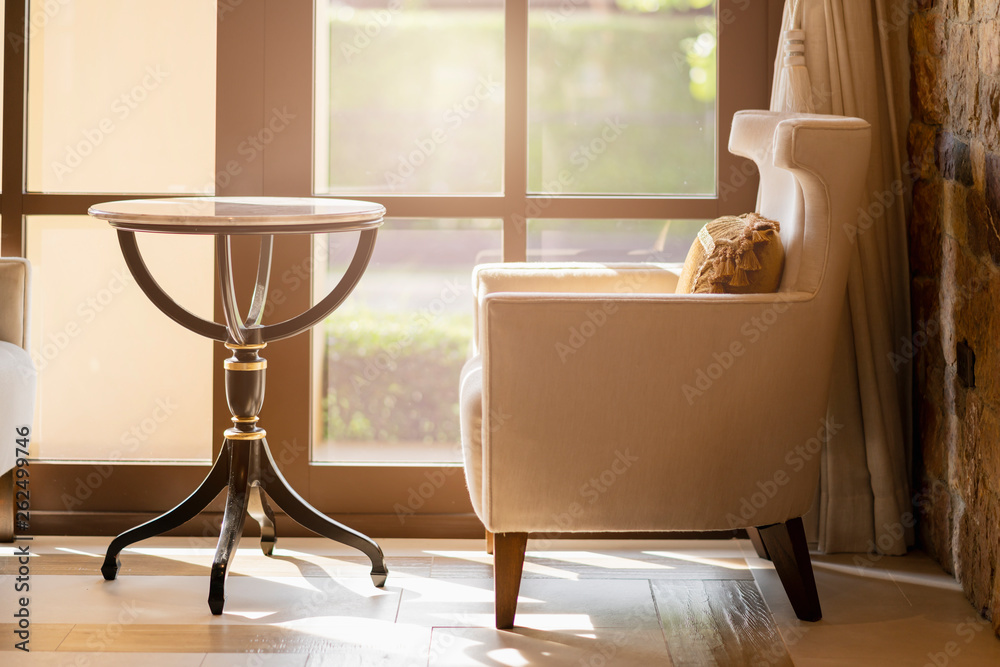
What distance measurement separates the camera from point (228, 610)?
2.04 m

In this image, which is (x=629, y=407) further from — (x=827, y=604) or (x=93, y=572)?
(x=93, y=572)

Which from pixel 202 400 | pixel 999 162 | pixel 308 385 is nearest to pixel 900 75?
pixel 999 162

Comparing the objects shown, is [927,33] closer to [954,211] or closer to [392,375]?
[954,211]

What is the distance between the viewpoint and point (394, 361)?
265 centimetres

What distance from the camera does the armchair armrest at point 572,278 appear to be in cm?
236

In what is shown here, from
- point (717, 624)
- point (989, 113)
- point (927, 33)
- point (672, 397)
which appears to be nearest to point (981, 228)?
point (989, 113)

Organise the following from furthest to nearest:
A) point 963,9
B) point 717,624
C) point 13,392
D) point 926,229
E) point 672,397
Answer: point 926,229 → point 13,392 → point 963,9 → point 717,624 → point 672,397

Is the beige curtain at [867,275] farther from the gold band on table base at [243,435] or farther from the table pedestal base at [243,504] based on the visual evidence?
the gold band on table base at [243,435]

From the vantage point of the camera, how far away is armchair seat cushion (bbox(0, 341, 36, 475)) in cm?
221

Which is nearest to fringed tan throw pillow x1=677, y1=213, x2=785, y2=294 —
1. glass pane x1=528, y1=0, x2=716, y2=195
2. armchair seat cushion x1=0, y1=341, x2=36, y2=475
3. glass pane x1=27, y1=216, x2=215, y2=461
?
glass pane x1=528, y1=0, x2=716, y2=195

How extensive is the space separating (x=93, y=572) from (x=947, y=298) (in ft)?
6.82

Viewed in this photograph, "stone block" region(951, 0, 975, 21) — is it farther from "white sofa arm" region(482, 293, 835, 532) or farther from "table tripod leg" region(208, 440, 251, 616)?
"table tripod leg" region(208, 440, 251, 616)

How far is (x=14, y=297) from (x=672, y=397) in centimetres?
164

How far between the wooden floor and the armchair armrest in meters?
0.63
